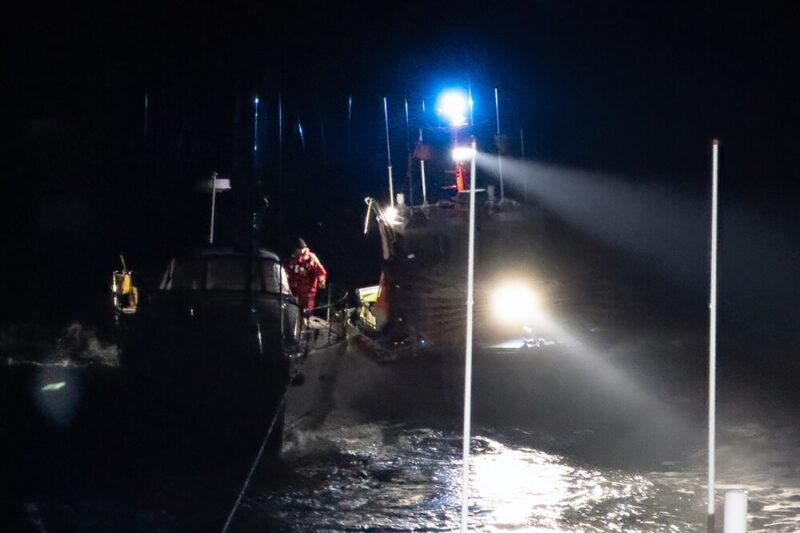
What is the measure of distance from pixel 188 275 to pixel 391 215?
4.18 metres

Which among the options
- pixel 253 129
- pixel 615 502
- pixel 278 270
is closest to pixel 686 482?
pixel 615 502

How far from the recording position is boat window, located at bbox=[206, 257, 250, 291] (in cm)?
1438

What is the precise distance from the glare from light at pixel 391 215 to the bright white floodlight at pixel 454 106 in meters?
2.01

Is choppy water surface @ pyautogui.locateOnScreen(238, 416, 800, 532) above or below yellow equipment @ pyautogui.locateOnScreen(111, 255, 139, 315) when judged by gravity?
below

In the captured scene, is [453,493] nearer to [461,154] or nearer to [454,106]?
[461,154]

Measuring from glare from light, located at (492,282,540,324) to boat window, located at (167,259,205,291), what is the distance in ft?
15.6

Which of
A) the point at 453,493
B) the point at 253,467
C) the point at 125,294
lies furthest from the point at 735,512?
the point at 125,294

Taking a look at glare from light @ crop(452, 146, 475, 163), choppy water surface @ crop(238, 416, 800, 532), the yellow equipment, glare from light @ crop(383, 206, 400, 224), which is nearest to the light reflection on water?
choppy water surface @ crop(238, 416, 800, 532)

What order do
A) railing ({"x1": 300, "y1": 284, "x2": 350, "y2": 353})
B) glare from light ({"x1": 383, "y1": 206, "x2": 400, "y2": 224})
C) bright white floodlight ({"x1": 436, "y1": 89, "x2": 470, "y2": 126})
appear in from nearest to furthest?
railing ({"x1": 300, "y1": 284, "x2": 350, "y2": 353}) < glare from light ({"x1": 383, "y1": 206, "x2": 400, "y2": 224}) < bright white floodlight ({"x1": 436, "y1": 89, "x2": 470, "y2": 126})

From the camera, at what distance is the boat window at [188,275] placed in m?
14.3

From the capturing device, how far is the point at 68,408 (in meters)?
13.3

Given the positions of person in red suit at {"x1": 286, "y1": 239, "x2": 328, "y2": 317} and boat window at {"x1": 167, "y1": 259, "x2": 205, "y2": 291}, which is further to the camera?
person in red suit at {"x1": 286, "y1": 239, "x2": 328, "y2": 317}

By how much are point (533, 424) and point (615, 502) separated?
375 centimetres

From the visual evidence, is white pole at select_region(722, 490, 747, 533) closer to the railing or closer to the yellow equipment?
the railing
